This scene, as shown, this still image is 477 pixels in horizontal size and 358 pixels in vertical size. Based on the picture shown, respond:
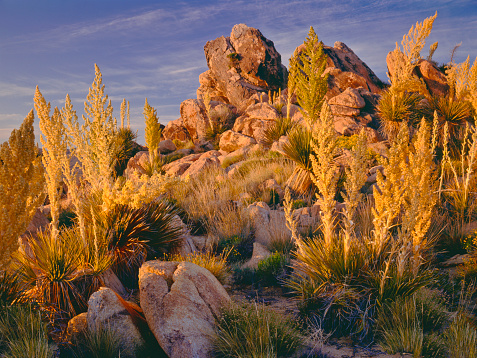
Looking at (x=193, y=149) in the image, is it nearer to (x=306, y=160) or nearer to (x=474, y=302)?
(x=306, y=160)

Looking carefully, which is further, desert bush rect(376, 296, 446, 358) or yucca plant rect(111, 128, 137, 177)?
yucca plant rect(111, 128, 137, 177)

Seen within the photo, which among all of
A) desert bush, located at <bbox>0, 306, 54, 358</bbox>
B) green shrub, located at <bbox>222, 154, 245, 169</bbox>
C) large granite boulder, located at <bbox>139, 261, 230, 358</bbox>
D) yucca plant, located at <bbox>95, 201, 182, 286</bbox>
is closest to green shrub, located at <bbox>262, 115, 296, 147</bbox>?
green shrub, located at <bbox>222, 154, 245, 169</bbox>

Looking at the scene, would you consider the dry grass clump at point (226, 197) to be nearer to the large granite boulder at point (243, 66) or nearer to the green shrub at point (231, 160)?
the green shrub at point (231, 160)

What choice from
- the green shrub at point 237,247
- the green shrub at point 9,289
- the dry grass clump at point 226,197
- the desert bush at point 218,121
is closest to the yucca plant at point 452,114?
the dry grass clump at point 226,197

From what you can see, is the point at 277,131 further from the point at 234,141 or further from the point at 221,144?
the point at 221,144

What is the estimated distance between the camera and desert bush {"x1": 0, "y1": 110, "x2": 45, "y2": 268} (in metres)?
3.62

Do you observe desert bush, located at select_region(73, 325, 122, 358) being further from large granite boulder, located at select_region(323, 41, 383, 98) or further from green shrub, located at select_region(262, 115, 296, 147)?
large granite boulder, located at select_region(323, 41, 383, 98)

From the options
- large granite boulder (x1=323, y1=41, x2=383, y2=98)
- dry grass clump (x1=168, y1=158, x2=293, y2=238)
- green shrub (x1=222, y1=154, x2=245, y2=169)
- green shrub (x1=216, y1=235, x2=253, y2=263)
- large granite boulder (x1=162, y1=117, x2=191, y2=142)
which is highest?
large granite boulder (x1=323, y1=41, x2=383, y2=98)

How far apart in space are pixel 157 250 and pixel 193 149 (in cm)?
1837

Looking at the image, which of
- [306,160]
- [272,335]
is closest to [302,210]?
[306,160]

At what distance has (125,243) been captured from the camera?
18.4 feet

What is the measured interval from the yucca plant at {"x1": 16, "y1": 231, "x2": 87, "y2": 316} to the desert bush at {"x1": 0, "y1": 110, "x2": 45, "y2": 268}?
35.9 inches

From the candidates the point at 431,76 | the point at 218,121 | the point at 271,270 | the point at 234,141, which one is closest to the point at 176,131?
the point at 218,121

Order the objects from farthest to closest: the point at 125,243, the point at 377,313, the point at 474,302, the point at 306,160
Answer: the point at 306,160 → the point at 125,243 → the point at 474,302 → the point at 377,313
